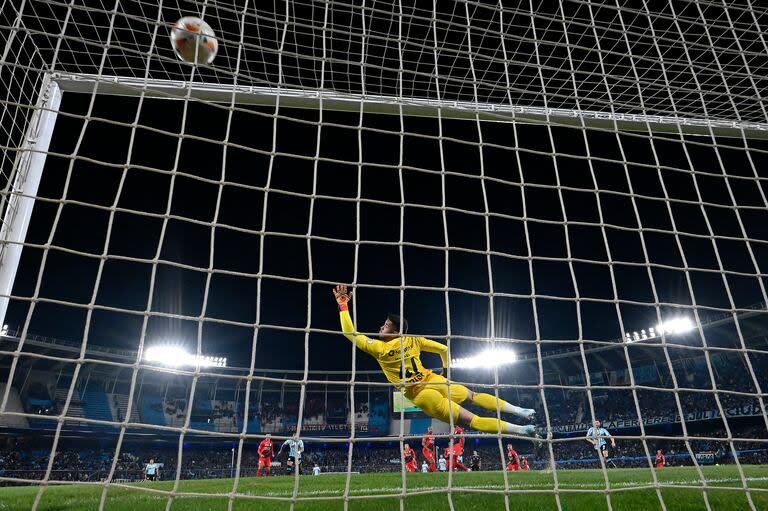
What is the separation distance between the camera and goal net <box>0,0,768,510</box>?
3.51m

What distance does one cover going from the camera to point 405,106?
412cm

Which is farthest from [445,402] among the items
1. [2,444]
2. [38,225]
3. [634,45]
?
[2,444]

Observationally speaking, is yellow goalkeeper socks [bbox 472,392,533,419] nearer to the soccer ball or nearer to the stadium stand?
the soccer ball

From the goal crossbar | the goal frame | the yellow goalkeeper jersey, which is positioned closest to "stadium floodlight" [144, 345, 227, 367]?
the yellow goalkeeper jersey

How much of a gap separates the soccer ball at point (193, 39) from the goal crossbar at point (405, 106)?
8.1 inches

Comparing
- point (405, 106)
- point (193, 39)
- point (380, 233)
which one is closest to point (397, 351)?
A: point (405, 106)

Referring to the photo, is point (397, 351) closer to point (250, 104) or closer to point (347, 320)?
point (347, 320)

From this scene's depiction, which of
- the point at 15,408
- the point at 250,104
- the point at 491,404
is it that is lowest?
the point at 491,404

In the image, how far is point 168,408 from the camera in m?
29.7

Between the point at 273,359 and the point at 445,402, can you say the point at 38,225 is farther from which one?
the point at 445,402

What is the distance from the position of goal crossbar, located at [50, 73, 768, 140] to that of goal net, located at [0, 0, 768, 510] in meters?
0.03

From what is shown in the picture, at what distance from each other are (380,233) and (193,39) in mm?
17639

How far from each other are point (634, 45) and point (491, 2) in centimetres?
131

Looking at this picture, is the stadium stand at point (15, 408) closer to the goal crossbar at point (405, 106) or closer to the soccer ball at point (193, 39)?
the goal crossbar at point (405, 106)
